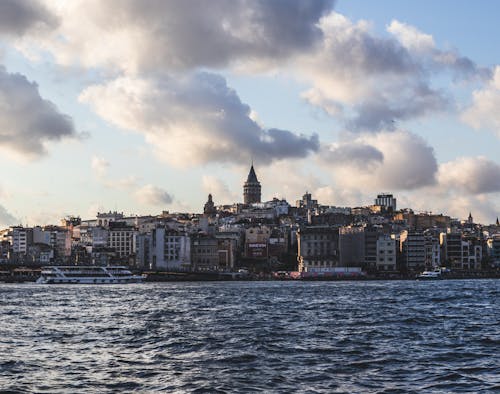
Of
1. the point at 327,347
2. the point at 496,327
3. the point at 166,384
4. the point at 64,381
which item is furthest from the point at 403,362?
the point at 496,327

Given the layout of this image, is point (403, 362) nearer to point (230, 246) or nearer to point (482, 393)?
point (482, 393)

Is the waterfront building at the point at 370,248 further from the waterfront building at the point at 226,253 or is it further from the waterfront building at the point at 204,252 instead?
the waterfront building at the point at 204,252

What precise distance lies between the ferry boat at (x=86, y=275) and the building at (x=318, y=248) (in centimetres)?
3711

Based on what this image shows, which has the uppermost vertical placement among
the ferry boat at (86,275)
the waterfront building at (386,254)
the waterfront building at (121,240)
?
the waterfront building at (121,240)

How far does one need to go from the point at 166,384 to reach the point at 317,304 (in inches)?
1537

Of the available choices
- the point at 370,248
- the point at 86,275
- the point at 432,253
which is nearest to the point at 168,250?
the point at 86,275

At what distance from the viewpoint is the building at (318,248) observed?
159 metres

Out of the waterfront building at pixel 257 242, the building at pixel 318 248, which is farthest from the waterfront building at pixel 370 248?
the waterfront building at pixel 257 242

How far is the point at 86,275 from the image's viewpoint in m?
129

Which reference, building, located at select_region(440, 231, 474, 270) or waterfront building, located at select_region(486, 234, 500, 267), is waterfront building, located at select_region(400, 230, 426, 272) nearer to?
building, located at select_region(440, 231, 474, 270)

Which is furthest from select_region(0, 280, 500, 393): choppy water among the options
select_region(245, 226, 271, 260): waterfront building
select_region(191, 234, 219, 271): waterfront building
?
select_region(245, 226, 271, 260): waterfront building

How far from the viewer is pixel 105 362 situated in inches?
1099

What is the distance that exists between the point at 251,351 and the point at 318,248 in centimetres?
13158

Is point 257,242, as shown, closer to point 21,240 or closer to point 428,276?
point 428,276
